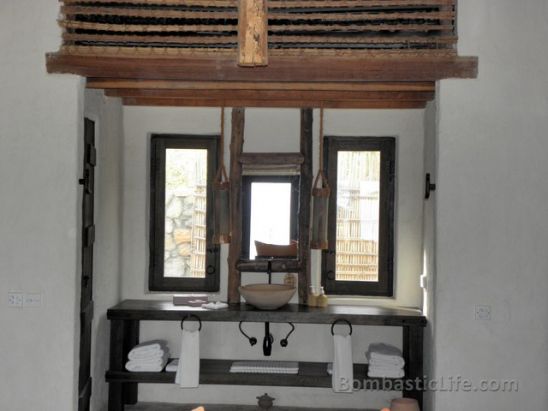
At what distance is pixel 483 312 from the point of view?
3.96m

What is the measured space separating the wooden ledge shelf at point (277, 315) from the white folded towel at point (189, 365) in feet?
0.58

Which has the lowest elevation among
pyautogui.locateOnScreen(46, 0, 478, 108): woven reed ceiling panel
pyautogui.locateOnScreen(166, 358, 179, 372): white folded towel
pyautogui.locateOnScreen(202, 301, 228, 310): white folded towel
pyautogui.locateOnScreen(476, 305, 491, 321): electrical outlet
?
pyautogui.locateOnScreen(166, 358, 179, 372): white folded towel

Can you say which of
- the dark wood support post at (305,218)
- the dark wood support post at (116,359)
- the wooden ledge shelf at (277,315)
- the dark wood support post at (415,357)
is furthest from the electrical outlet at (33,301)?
the dark wood support post at (415,357)

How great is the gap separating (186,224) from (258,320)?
105 cm

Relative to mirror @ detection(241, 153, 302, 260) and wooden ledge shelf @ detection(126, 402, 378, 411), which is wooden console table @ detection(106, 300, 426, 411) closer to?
wooden ledge shelf @ detection(126, 402, 378, 411)

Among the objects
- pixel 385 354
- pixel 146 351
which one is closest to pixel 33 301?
pixel 146 351

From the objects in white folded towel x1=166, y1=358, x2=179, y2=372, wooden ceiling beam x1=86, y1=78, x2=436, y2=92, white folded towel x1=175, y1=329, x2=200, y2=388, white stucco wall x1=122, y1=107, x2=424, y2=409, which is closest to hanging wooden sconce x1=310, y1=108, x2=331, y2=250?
white stucco wall x1=122, y1=107, x2=424, y2=409

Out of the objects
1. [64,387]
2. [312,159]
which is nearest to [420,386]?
[312,159]

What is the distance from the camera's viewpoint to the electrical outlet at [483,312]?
3.96m

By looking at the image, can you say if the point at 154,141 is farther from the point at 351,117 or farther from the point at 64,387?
the point at 64,387

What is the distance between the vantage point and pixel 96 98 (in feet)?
15.1

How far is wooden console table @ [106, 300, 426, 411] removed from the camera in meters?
4.63

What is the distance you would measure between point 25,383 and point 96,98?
1866 millimetres

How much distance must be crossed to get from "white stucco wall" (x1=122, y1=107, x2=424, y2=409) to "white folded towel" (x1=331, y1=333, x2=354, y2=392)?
0.50 m
